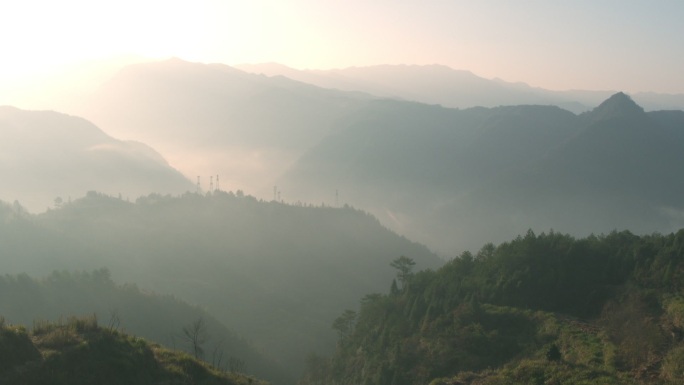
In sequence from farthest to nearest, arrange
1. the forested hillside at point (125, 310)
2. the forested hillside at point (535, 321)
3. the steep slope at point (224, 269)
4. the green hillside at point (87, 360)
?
the steep slope at point (224, 269)
the forested hillside at point (125, 310)
the forested hillside at point (535, 321)
the green hillside at point (87, 360)

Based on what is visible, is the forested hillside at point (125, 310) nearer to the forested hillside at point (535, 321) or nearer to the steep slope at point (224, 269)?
the steep slope at point (224, 269)

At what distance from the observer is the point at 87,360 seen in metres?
23.0

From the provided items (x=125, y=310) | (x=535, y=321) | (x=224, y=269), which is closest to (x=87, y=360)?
(x=535, y=321)

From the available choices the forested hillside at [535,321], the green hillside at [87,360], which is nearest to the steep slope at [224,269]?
the forested hillside at [535,321]

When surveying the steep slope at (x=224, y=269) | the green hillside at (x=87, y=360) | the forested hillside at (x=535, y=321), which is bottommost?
the steep slope at (x=224, y=269)

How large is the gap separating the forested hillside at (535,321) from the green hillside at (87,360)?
14.7m

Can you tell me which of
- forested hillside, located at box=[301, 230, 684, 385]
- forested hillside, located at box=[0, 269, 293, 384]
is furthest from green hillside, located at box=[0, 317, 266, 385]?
forested hillside, located at box=[0, 269, 293, 384]

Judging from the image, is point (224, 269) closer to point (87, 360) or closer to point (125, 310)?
point (125, 310)

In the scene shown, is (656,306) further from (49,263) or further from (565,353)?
(49,263)

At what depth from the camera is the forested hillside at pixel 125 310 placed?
97.6 metres

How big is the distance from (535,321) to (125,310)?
81914 millimetres

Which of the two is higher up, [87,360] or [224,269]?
[87,360]

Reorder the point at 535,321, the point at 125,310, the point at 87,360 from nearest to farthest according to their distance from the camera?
1. the point at 87,360
2. the point at 535,321
3. the point at 125,310

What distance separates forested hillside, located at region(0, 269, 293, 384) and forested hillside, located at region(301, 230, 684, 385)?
3303 cm
